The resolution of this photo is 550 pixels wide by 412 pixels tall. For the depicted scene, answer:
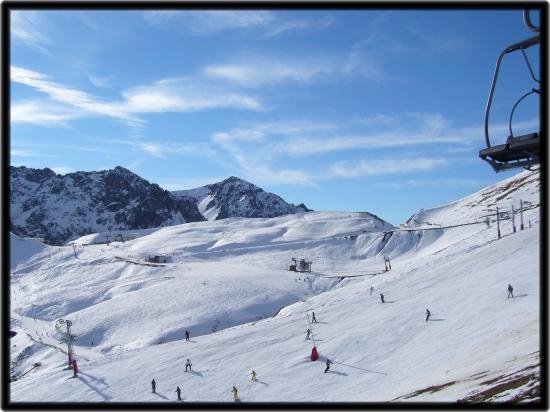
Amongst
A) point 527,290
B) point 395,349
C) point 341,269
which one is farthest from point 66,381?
point 341,269

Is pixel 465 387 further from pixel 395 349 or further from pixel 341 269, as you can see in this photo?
pixel 341 269

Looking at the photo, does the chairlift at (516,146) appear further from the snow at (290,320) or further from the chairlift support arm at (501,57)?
the snow at (290,320)

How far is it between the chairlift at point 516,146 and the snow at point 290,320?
26.9 feet

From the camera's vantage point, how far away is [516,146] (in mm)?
8016

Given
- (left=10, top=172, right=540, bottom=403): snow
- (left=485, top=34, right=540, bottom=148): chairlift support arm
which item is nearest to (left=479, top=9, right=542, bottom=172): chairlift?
(left=485, top=34, right=540, bottom=148): chairlift support arm

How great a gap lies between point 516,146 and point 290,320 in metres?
38.2

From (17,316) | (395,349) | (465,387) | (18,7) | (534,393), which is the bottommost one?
(17,316)

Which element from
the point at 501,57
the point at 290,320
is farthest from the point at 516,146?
the point at 290,320

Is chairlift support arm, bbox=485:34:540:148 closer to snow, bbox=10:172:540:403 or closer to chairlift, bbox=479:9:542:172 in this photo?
chairlift, bbox=479:9:542:172

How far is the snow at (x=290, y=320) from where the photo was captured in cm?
2783

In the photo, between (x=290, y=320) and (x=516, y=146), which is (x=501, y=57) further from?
(x=290, y=320)

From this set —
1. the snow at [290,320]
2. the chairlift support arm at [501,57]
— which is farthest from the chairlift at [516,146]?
the snow at [290,320]

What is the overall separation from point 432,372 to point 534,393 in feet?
44.7

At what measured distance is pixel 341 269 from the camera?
86.9m
